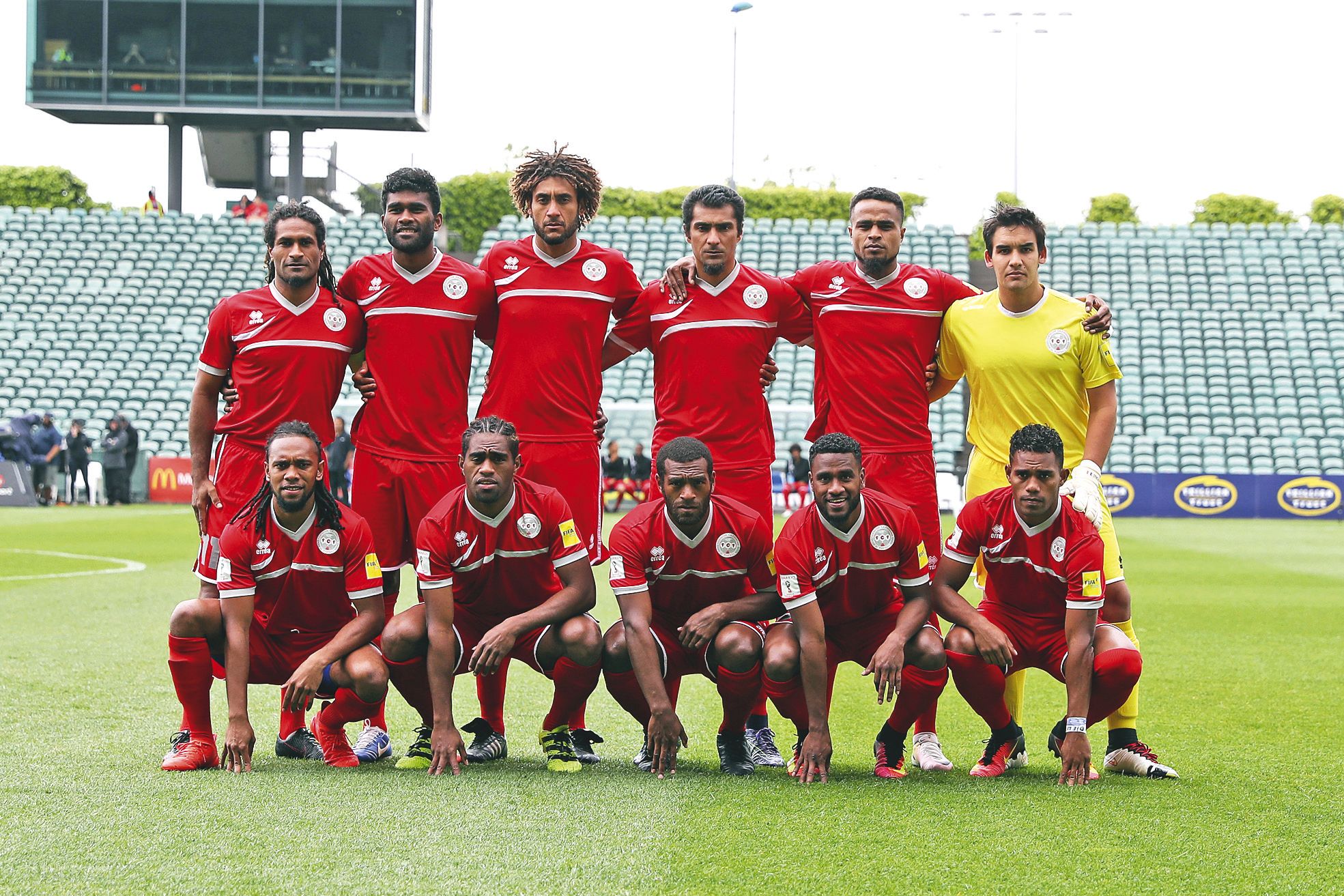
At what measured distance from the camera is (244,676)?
456 cm

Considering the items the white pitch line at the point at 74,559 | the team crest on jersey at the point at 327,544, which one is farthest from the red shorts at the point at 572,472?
the white pitch line at the point at 74,559

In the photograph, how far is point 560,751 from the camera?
459 centimetres

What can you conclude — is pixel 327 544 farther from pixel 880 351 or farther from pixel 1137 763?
pixel 1137 763

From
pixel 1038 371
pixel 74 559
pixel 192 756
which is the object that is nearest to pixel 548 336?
pixel 1038 371

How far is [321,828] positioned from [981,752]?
2.59 metres

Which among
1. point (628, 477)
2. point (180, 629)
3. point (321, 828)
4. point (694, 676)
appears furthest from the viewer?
point (628, 477)

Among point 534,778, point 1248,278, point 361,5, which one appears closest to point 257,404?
point 534,778

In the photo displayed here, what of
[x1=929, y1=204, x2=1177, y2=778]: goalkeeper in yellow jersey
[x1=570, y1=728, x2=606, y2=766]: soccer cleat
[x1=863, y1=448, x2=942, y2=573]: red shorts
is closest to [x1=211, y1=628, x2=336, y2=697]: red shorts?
[x1=570, y1=728, x2=606, y2=766]: soccer cleat

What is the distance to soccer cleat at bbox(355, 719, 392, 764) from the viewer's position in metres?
4.77

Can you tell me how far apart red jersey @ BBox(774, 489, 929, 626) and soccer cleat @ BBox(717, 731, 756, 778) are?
506 millimetres

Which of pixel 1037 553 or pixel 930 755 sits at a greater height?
pixel 1037 553

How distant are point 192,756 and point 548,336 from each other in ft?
6.69

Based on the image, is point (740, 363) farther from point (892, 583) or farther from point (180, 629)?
point (180, 629)

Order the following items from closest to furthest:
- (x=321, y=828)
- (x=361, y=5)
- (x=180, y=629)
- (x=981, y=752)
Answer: (x=321, y=828)
(x=180, y=629)
(x=981, y=752)
(x=361, y=5)
